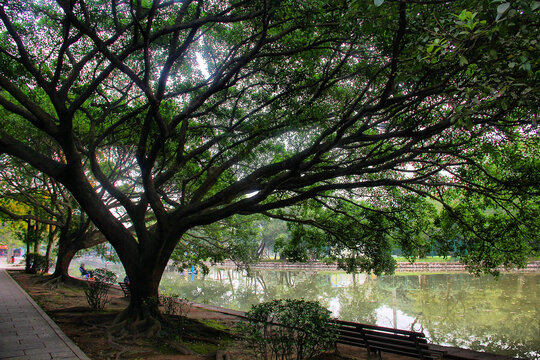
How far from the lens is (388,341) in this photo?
19.5 ft

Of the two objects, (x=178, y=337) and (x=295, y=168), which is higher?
(x=295, y=168)

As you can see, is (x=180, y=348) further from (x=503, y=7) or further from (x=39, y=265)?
(x=39, y=265)

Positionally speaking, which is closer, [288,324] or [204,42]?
[288,324]

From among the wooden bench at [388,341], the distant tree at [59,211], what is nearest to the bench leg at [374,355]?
the wooden bench at [388,341]

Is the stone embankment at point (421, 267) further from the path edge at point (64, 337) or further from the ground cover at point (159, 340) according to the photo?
the path edge at point (64, 337)

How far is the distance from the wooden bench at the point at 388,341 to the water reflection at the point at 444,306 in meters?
4.47

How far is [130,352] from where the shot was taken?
595 cm

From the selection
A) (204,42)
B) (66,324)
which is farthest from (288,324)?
(204,42)

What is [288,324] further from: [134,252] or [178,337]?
[134,252]

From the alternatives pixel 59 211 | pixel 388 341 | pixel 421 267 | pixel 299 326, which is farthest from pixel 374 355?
pixel 421 267

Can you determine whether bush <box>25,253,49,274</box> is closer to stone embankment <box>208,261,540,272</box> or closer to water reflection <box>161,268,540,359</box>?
water reflection <box>161,268,540,359</box>

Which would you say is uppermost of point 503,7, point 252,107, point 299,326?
point 252,107

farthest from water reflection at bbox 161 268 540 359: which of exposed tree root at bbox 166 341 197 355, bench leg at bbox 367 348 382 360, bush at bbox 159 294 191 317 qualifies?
exposed tree root at bbox 166 341 197 355

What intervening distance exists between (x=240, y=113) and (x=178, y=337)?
17.4 feet
